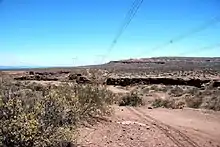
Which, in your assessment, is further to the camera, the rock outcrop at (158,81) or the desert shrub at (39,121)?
the rock outcrop at (158,81)

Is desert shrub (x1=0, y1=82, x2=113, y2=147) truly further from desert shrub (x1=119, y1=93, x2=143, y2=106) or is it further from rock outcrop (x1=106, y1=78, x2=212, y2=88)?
rock outcrop (x1=106, y1=78, x2=212, y2=88)

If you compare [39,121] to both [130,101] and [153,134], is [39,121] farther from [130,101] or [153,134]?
[130,101]

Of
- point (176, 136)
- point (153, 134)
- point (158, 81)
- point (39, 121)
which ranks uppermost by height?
point (39, 121)

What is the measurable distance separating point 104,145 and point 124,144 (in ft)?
2.42

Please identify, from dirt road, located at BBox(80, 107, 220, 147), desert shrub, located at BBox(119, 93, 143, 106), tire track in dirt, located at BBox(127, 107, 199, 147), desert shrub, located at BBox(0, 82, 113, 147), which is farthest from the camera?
desert shrub, located at BBox(119, 93, 143, 106)

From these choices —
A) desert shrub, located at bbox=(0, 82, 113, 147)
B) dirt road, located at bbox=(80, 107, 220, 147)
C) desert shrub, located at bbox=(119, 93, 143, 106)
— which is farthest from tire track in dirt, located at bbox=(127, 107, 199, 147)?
desert shrub, located at bbox=(119, 93, 143, 106)

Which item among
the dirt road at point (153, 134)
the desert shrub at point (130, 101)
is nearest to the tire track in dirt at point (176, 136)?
the dirt road at point (153, 134)

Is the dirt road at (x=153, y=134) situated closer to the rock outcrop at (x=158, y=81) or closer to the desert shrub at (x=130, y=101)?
the desert shrub at (x=130, y=101)

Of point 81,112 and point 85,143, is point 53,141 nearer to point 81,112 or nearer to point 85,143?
point 85,143

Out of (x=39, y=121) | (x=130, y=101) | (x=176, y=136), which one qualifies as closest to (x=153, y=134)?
(x=176, y=136)

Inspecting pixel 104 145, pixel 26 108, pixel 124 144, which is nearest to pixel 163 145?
pixel 124 144

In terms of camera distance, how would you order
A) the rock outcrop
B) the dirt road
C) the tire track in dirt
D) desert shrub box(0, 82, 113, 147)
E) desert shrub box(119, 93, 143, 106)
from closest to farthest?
1. desert shrub box(0, 82, 113, 147)
2. the dirt road
3. the tire track in dirt
4. desert shrub box(119, 93, 143, 106)
5. the rock outcrop

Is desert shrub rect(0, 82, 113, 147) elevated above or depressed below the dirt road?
above

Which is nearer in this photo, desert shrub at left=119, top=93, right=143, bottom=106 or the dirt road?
the dirt road
